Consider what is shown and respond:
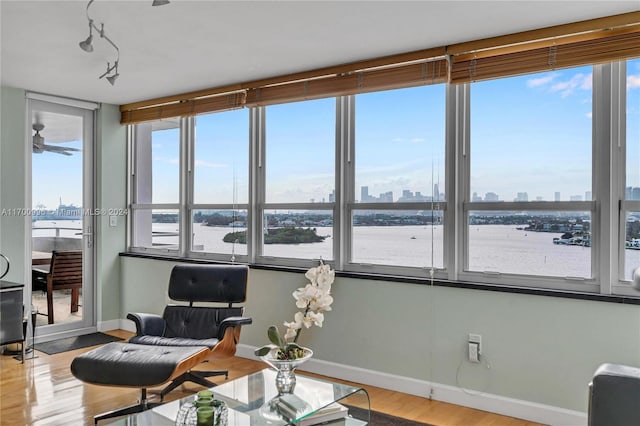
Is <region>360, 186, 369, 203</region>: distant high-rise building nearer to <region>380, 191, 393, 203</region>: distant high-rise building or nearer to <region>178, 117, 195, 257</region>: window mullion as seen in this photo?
<region>380, 191, 393, 203</region>: distant high-rise building

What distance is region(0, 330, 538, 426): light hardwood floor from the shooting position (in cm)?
306

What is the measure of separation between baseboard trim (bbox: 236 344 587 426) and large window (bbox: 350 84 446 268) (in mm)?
819

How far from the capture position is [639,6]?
8.88ft

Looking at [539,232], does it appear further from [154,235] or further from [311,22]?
[154,235]

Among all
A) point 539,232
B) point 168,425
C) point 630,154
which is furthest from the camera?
point 539,232

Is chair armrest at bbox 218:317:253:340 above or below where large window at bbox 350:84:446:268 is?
below

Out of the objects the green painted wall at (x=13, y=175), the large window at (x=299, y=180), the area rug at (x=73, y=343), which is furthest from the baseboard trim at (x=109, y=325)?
the large window at (x=299, y=180)

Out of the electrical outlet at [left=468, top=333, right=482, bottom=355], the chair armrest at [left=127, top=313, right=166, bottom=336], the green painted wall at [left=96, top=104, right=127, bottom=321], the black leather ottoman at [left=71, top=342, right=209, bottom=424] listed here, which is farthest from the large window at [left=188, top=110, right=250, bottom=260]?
the electrical outlet at [left=468, top=333, right=482, bottom=355]

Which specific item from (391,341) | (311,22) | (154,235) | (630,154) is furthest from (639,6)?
(154,235)

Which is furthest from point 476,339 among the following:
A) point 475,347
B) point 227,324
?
point 227,324

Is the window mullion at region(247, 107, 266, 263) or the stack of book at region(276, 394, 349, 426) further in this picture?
the window mullion at region(247, 107, 266, 263)

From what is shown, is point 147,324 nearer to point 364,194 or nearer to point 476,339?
point 364,194

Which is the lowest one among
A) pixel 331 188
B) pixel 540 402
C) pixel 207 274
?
pixel 540 402

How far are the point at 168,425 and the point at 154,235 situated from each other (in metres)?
3.42
